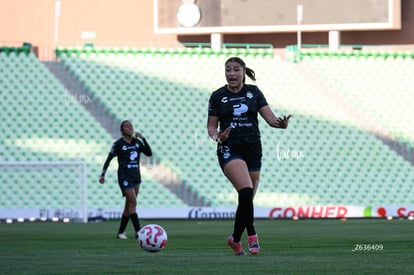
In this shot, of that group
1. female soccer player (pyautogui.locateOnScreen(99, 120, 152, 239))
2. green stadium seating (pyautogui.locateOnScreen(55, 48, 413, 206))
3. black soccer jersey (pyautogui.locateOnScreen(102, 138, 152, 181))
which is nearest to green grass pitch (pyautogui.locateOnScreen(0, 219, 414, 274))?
female soccer player (pyautogui.locateOnScreen(99, 120, 152, 239))

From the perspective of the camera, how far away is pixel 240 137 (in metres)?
8.98

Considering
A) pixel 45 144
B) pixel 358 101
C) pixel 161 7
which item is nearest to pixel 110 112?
pixel 45 144

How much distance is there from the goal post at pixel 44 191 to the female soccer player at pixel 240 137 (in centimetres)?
1519

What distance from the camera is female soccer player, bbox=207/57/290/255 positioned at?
8.86 meters

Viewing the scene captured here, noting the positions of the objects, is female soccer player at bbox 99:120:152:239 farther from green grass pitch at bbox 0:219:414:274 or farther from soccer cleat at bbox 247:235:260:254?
soccer cleat at bbox 247:235:260:254

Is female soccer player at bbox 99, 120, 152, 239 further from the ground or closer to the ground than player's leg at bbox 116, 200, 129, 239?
further from the ground

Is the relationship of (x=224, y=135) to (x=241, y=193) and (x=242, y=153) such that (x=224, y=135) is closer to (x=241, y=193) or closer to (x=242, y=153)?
(x=242, y=153)

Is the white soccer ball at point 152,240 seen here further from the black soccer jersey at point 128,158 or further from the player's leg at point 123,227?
the black soccer jersey at point 128,158

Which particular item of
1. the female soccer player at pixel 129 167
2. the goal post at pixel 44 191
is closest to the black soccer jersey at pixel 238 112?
the female soccer player at pixel 129 167

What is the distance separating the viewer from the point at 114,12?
33469mm

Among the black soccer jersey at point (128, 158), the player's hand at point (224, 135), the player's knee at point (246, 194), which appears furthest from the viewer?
the black soccer jersey at point (128, 158)

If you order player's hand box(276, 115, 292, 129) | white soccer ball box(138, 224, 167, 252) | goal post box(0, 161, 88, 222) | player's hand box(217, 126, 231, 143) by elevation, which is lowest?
goal post box(0, 161, 88, 222)

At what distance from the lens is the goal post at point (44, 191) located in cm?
2458

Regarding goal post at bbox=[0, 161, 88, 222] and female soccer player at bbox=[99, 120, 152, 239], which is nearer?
female soccer player at bbox=[99, 120, 152, 239]
